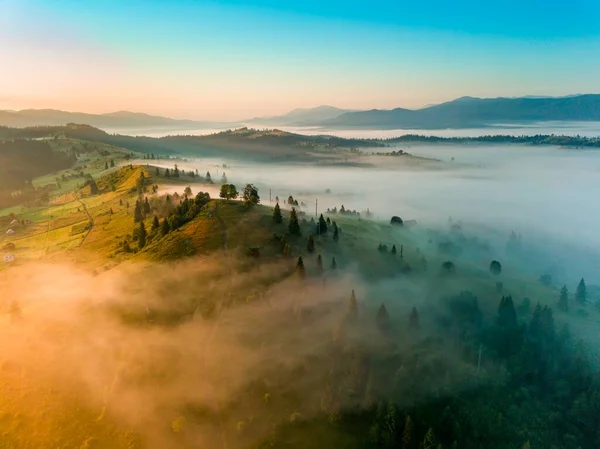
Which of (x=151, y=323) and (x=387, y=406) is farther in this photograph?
(x=151, y=323)

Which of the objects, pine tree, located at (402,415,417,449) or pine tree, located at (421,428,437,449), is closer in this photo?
pine tree, located at (421,428,437,449)

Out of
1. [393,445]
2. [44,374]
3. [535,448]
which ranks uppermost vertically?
[44,374]

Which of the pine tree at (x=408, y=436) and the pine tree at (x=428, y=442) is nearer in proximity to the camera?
the pine tree at (x=428, y=442)

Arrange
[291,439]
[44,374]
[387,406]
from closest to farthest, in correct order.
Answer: [291,439] < [387,406] < [44,374]

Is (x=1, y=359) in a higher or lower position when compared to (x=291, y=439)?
higher

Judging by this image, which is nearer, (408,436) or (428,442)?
(428,442)

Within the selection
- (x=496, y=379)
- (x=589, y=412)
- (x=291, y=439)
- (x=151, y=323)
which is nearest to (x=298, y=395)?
(x=291, y=439)

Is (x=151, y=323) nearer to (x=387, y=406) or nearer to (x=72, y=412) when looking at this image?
(x=72, y=412)

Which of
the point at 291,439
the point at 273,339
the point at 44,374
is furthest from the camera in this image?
the point at 273,339

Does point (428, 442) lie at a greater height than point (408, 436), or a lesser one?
greater
